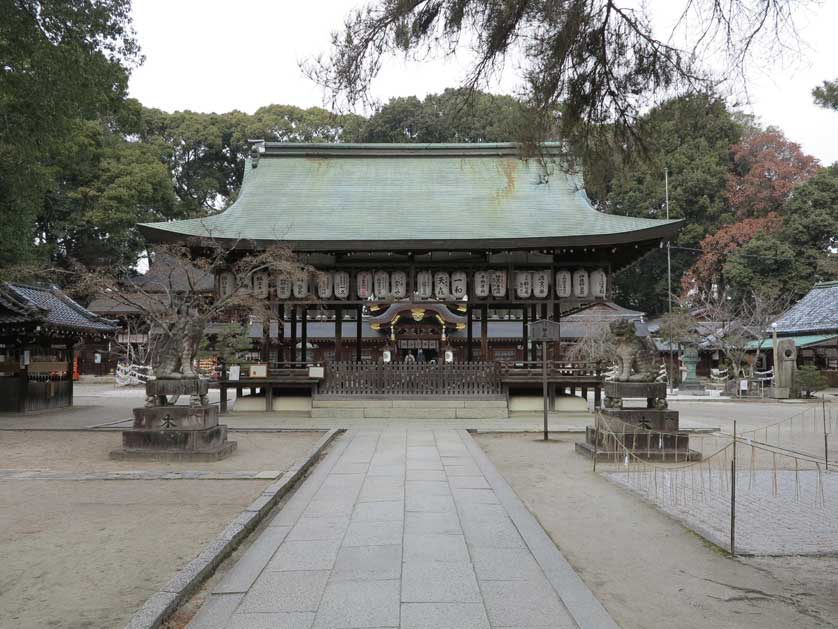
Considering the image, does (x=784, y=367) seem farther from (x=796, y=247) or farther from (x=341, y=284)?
(x=341, y=284)

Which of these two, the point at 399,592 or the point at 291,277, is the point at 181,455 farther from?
the point at 291,277

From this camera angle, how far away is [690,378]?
104ft

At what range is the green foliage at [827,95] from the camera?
902cm

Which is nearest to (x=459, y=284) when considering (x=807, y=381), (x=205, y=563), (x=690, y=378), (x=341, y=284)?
(x=341, y=284)

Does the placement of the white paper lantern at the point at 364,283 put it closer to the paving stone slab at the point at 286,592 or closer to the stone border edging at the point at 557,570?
the stone border edging at the point at 557,570

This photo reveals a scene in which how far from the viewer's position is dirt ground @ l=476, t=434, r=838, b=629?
148 inches

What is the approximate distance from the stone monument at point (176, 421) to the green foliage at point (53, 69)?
5.12 m

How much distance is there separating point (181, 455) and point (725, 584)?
7551mm

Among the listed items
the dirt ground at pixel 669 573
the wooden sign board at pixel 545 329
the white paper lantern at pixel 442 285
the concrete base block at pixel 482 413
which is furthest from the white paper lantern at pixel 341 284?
the dirt ground at pixel 669 573

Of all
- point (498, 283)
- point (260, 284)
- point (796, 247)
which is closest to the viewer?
point (260, 284)

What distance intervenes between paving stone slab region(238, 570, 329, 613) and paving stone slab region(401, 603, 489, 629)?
1.97ft

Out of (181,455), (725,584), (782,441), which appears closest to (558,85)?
(725,584)

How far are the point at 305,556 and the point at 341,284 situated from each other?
40.7ft

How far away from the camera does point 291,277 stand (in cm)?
1570
